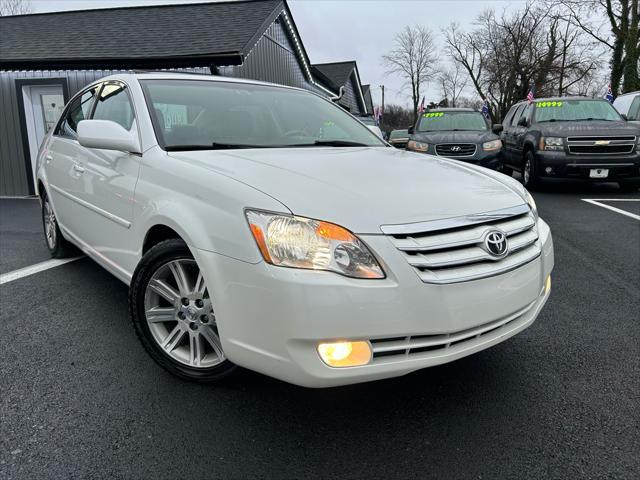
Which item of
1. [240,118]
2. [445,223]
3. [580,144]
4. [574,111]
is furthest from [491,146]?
[445,223]

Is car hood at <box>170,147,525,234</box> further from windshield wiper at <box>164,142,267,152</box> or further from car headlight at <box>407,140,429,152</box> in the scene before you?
car headlight at <box>407,140,429,152</box>

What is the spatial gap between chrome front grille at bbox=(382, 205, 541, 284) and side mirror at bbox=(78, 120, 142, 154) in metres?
1.58

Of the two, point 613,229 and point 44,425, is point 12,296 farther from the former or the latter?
point 613,229

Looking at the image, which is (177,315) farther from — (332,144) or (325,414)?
(332,144)

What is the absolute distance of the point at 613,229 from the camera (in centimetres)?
620

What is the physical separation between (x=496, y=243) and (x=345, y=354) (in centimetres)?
80

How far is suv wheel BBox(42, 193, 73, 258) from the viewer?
181 inches

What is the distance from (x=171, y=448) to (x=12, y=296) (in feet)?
8.45

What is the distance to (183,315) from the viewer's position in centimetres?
241

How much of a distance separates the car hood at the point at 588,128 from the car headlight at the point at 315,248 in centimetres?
855

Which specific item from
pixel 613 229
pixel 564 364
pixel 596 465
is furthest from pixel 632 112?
pixel 596 465

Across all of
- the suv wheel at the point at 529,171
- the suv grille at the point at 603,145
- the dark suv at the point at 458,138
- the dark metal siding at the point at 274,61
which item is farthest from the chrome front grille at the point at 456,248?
the dark metal siding at the point at 274,61

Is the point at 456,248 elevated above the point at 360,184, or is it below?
below

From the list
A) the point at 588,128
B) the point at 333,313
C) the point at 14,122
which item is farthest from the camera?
the point at 14,122
